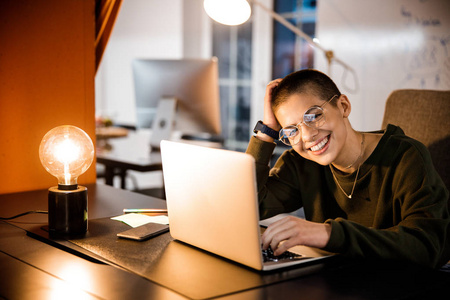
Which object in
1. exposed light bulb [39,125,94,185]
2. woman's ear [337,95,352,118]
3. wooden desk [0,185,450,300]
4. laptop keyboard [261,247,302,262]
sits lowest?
wooden desk [0,185,450,300]

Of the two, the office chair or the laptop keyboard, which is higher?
the office chair

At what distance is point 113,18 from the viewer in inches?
80.0

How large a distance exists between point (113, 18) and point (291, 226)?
1304 millimetres

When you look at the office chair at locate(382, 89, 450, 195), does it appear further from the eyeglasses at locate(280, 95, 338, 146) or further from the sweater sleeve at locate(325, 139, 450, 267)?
the eyeglasses at locate(280, 95, 338, 146)

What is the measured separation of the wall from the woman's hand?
41.0 inches

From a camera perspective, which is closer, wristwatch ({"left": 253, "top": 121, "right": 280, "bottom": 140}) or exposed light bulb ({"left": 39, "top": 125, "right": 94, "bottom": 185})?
exposed light bulb ({"left": 39, "top": 125, "right": 94, "bottom": 185})

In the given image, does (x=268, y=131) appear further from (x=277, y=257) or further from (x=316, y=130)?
(x=277, y=257)

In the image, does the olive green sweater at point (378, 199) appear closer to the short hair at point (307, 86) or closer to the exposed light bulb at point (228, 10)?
the short hair at point (307, 86)

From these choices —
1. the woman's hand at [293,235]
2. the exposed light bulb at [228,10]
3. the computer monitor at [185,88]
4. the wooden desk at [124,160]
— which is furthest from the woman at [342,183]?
the computer monitor at [185,88]

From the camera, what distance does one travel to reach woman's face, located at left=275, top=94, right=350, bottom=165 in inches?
52.1

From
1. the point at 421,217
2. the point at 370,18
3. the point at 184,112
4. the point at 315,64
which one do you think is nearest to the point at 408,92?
the point at 421,217

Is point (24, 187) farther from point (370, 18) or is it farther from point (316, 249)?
point (370, 18)

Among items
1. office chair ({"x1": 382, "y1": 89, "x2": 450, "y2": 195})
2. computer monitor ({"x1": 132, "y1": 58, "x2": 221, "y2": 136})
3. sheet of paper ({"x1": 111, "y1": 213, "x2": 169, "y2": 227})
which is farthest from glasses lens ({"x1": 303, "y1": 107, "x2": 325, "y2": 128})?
computer monitor ({"x1": 132, "y1": 58, "x2": 221, "y2": 136})

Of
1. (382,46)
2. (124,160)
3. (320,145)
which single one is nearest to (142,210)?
(320,145)
